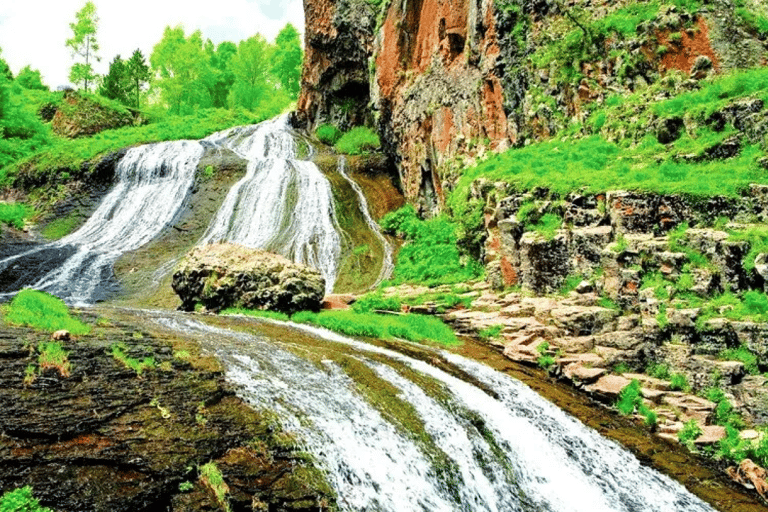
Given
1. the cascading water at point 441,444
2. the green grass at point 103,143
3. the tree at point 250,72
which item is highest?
the tree at point 250,72

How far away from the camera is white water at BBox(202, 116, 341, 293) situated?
24.5m

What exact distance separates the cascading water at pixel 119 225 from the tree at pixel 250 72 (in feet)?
98.3

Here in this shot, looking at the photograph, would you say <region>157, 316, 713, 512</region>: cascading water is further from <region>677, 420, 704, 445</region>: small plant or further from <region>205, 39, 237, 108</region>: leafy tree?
<region>205, 39, 237, 108</region>: leafy tree

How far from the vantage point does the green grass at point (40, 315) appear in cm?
A: 873

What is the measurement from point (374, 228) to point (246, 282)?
467 inches

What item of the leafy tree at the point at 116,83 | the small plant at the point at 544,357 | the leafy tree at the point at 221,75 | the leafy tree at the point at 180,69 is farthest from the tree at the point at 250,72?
the small plant at the point at 544,357

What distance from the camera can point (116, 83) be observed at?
185 feet

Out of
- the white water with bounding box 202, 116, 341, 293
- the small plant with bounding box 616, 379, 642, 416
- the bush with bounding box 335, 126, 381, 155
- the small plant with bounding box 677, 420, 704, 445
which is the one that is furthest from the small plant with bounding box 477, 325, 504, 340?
the bush with bounding box 335, 126, 381, 155

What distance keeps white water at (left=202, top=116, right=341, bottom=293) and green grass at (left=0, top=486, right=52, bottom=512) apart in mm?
16855

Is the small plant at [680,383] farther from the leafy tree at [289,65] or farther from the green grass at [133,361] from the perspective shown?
the leafy tree at [289,65]

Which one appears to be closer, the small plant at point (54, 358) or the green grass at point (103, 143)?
the small plant at point (54, 358)

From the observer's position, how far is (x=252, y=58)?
63.3 metres

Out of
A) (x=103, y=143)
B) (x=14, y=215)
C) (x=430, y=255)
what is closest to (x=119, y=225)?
(x=14, y=215)

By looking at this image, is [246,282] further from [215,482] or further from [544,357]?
[215,482]
